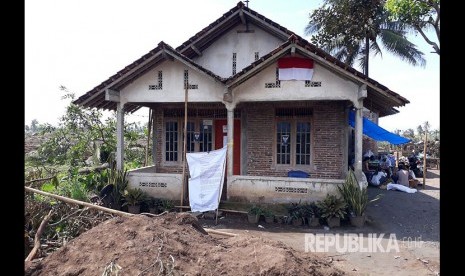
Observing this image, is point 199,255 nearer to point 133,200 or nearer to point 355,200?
point 355,200

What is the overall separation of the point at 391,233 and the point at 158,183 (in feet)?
21.6

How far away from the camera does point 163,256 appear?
15.7 ft

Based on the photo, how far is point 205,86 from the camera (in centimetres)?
977

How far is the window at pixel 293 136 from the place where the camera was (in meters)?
11.2

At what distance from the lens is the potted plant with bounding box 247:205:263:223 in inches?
343

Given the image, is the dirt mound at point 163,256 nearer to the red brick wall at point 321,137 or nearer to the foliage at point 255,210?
the foliage at point 255,210

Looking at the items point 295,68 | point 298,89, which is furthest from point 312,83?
point 295,68

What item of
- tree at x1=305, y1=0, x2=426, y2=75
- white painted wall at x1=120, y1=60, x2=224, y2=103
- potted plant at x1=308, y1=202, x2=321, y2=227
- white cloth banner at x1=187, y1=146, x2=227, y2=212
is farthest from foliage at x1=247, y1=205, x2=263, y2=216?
tree at x1=305, y1=0, x2=426, y2=75

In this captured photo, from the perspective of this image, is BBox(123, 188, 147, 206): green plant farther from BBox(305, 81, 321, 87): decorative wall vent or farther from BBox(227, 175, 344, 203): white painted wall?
BBox(305, 81, 321, 87): decorative wall vent

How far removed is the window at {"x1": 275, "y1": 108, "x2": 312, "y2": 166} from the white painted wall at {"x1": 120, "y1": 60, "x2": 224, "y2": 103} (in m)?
2.78

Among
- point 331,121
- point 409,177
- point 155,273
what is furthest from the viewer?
point 409,177
